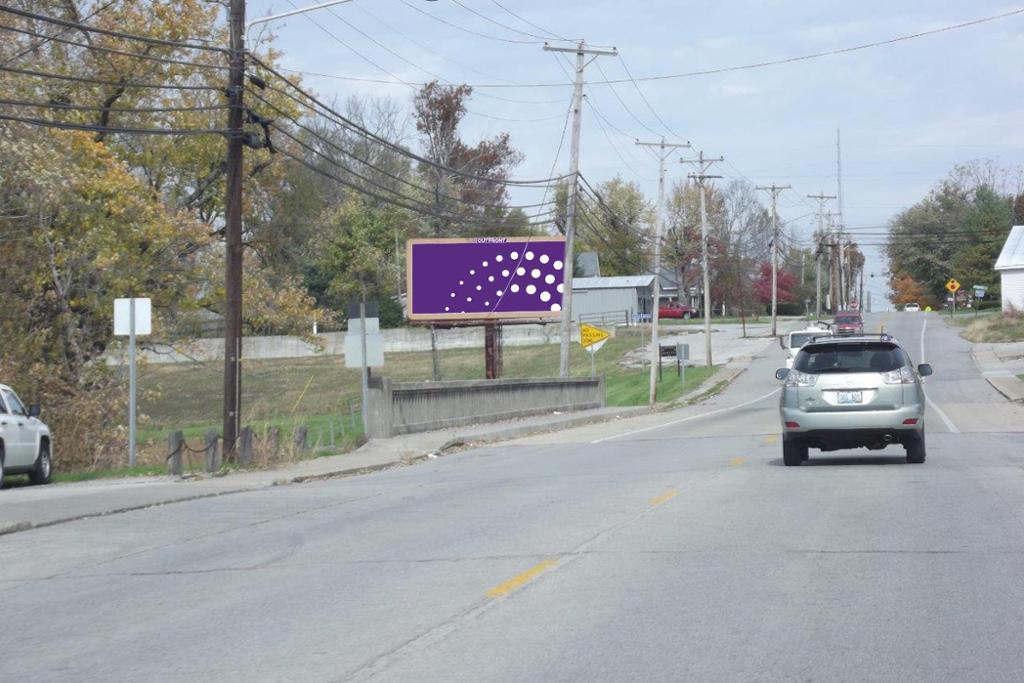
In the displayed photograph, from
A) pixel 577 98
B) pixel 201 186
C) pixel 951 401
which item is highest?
pixel 577 98

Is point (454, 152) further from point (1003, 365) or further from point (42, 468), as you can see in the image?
point (42, 468)

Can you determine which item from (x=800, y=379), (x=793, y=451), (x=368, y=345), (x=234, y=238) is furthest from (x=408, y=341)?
(x=800, y=379)

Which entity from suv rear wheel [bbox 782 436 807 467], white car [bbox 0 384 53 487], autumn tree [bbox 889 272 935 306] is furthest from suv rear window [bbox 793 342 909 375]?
autumn tree [bbox 889 272 935 306]

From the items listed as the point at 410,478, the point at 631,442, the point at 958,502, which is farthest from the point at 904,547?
the point at 631,442

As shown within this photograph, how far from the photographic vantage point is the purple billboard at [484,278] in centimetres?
5259

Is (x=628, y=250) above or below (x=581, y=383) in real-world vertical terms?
→ above

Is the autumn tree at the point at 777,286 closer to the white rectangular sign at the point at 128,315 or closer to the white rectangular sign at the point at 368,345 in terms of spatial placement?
the white rectangular sign at the point at 368,345

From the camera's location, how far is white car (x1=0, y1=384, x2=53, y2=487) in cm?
2088

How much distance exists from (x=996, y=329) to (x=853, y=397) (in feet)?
211

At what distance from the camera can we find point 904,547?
1113cm

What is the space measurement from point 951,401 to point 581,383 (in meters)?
12.5

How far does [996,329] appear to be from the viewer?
78.1 meters

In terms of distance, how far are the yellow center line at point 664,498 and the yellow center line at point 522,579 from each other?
4031 mm

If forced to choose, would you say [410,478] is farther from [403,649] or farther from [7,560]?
[403,649]
